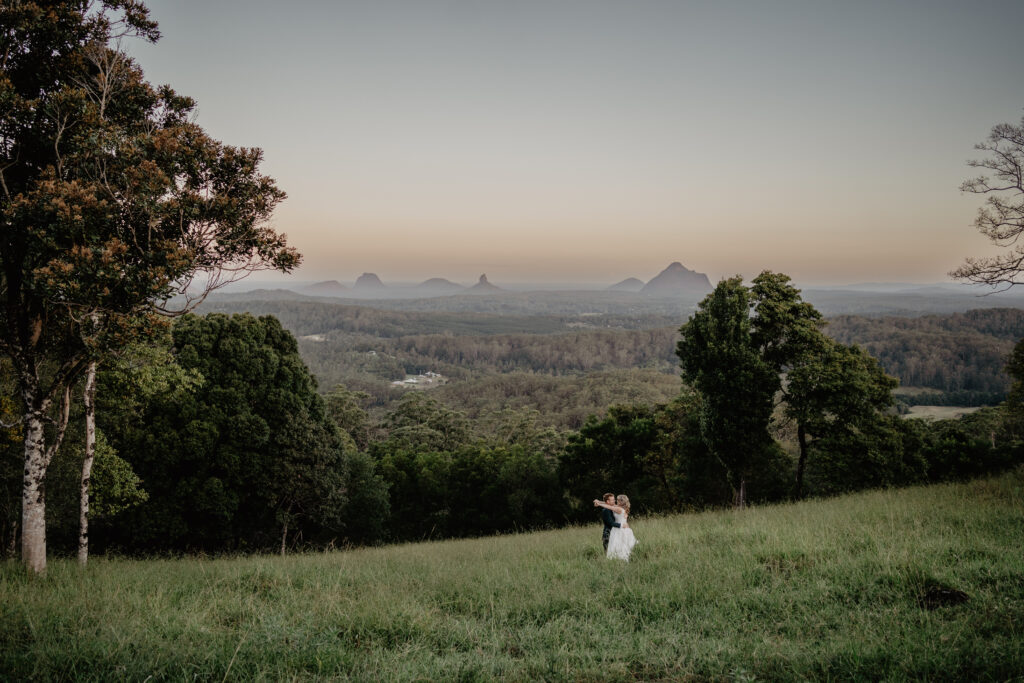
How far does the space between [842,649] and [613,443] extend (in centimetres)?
2516

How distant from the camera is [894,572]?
216 inches

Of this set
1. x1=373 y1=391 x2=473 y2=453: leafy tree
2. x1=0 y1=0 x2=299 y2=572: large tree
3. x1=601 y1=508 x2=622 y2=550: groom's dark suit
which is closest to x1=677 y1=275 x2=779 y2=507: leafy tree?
x1=601 y1=508 x2=622 y2=550: groom's dark suit

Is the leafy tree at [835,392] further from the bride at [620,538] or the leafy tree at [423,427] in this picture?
the leafy tree at [423,427]

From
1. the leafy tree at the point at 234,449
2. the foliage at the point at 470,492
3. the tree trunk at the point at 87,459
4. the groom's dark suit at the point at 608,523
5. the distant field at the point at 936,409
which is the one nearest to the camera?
the groom's dark suit at the point at 608,523

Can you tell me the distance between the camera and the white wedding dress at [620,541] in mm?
8047

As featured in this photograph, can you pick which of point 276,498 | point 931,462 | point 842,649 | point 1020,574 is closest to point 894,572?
point 1020,574

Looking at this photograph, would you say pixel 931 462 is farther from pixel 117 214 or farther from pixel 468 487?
pixel 117 214

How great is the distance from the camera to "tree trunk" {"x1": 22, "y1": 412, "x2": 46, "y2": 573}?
7133 mm

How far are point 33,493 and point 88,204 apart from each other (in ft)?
15.3

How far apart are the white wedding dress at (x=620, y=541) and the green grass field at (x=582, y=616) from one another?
1.70 ft

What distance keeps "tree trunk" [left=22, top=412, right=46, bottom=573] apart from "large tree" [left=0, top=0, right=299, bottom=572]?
0.02 metres

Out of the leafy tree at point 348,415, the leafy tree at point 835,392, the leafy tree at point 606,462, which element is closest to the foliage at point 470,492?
the leafy tree at point 606,462

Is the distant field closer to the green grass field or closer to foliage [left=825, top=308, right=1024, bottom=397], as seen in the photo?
foliage [left=825, top=308, right=1024, bottom=397]

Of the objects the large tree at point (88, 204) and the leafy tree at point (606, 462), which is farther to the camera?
the leafy tree at point (606, 462)
